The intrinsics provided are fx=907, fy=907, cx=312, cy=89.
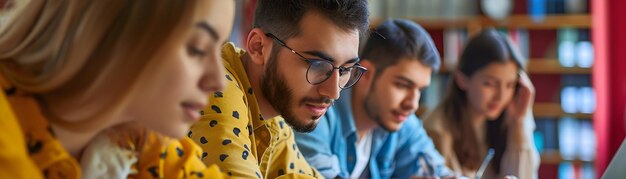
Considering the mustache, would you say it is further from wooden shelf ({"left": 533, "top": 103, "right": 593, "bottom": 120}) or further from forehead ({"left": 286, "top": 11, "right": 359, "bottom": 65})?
wooden shelf ({"left": 533, "top": 103, "right": 593, "bottom": 120})

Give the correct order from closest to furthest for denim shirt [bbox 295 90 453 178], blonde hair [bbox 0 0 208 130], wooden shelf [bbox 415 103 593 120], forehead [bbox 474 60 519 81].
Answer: blonde hair [bbox 0 0 208 130] → denim shirt [bbox 295 90 453 178] → forehead [bbox 474 60 519 81] → wooden shelf [bbox 415 103 593 120]

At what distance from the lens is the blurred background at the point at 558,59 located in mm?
4488

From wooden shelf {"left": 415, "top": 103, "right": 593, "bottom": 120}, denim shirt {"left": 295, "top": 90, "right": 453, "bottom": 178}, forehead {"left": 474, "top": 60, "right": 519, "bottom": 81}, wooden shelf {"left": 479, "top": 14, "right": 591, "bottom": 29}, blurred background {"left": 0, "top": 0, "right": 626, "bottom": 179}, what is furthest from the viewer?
wooden shelf {"left": 415, "top": 103, "right": 593, "bottom": 120}

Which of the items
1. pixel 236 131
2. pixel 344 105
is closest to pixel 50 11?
pixel 236 131

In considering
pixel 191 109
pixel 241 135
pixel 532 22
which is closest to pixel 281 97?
pixel 241 135

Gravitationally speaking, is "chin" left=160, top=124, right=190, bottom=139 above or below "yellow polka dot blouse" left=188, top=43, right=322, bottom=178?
above

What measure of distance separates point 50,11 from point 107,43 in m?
0.08

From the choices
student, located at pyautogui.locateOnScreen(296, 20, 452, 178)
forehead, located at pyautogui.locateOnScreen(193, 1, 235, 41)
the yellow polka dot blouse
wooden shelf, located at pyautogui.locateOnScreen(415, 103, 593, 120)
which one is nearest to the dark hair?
student, located at pyautogui.locateOnScreen(296, 20, 452, 178)

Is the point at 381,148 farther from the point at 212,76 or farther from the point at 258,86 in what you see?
the point at 212,76

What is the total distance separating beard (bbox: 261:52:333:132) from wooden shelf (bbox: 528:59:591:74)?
3559 mm

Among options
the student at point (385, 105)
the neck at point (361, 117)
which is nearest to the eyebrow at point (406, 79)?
the student at point (385, 105)

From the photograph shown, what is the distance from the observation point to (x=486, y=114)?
2.84 meters

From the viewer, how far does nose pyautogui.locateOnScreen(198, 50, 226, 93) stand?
2.59 ft

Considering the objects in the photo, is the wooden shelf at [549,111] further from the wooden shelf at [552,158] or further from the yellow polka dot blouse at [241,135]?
the yellow polka dot blouse at [241,135]
